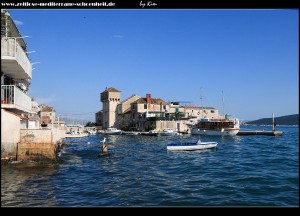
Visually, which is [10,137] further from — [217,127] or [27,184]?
[217,127]

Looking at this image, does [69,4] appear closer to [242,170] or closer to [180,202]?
[180,202]

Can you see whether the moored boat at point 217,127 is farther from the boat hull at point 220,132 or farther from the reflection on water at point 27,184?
the reflection on water at point 27,184

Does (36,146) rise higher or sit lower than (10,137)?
lower

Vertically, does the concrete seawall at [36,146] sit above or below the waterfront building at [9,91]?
below

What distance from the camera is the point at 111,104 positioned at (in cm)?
12306

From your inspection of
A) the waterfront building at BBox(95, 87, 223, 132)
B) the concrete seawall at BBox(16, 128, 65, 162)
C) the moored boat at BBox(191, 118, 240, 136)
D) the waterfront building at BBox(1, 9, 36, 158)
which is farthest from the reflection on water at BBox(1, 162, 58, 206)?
the waterfront building at BBox(95, 87, 223, 132)

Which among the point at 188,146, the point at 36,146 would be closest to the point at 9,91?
the point at 36,146

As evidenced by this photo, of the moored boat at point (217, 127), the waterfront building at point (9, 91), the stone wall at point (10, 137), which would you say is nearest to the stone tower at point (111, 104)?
the moored boat at point (217, 127)

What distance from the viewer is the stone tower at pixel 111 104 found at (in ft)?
403

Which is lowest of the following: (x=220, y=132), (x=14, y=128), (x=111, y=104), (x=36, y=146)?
(x=220, y=132)

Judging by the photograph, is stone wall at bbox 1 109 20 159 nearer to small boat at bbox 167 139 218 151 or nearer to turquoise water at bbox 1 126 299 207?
turquoise water at bbox 1 126 299 207

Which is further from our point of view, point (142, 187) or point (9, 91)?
point (9, 91)

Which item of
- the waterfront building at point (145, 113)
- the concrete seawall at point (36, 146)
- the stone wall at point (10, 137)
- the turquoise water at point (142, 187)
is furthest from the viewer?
the waterfront building at point (145, 113)

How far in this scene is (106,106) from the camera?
412ft
